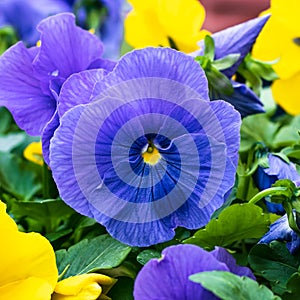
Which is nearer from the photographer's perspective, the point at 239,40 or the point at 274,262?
the point at 274,262

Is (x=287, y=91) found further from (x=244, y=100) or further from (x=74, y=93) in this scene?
(x=74, y=93)

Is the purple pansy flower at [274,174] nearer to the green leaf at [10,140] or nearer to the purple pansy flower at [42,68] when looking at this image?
the purple pansy flower at [42,68]

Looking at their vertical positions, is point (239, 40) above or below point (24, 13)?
above

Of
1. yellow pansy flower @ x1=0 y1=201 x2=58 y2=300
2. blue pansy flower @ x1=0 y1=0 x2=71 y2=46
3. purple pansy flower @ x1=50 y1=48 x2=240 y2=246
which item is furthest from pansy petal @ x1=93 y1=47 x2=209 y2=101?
blue pansy flower @ x1=0 y1=0 x2=71 y2=46

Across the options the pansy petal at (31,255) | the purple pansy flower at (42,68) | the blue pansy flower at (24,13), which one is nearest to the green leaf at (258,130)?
the purple pansy flower at (42,68)

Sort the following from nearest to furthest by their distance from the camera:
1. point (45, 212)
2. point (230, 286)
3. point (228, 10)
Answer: point (230, 286) < point (45, 212) < point (228, 10)

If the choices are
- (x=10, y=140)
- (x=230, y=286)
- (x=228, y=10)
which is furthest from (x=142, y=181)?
(x=228, y=10)

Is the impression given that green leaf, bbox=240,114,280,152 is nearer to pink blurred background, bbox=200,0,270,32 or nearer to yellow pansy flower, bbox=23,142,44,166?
yellow pansy flower, bbox=23,142,44,166
